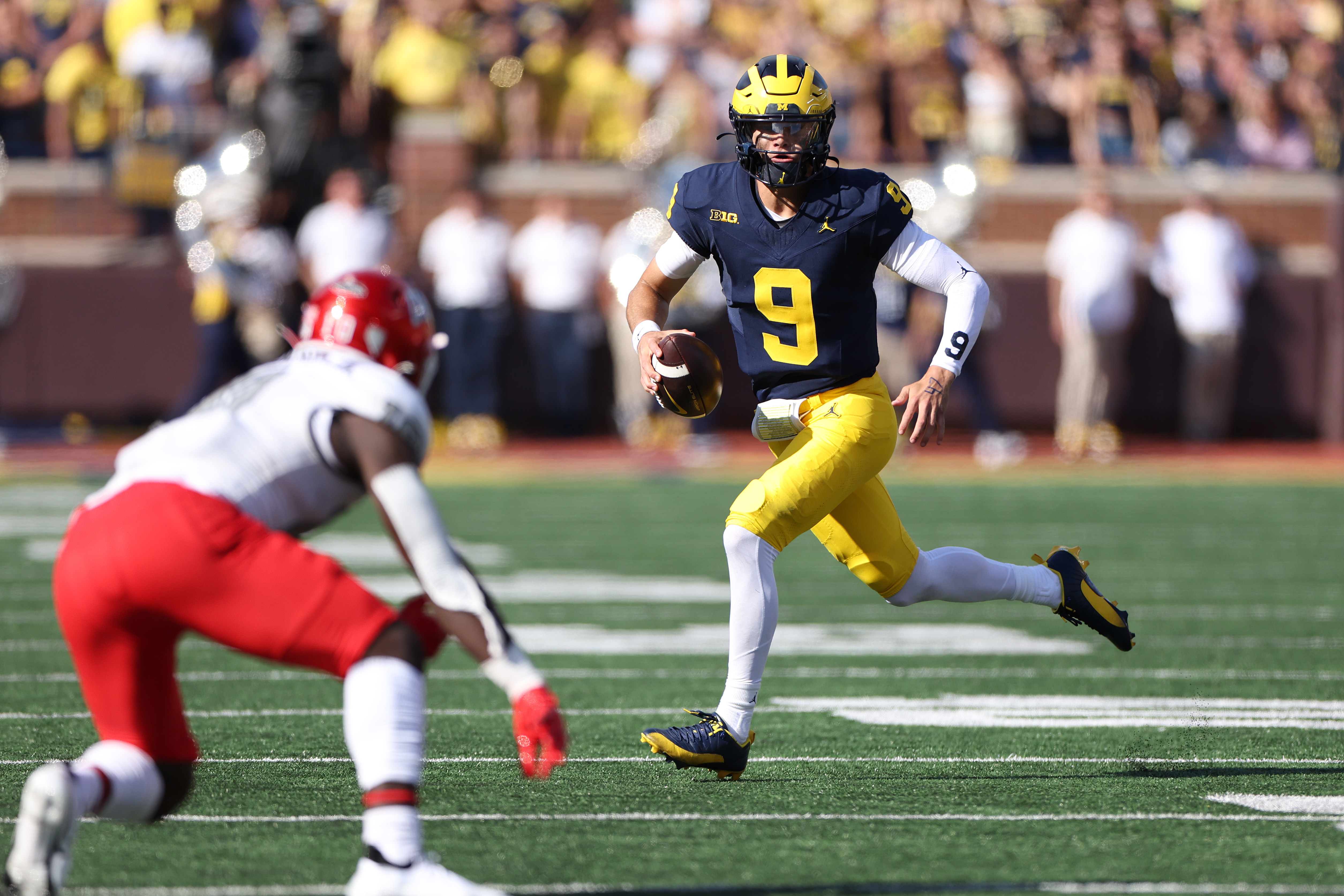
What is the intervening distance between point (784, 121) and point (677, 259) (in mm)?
505

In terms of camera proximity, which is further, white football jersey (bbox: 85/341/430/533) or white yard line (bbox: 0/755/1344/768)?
white yard line (bbox: 0/755/1344/768)

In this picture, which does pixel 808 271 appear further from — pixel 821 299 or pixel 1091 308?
pixel 1091 308

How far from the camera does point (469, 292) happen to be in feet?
49.2

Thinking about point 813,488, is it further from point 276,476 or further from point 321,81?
point 321,81

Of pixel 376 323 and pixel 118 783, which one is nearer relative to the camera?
pixel 118 783

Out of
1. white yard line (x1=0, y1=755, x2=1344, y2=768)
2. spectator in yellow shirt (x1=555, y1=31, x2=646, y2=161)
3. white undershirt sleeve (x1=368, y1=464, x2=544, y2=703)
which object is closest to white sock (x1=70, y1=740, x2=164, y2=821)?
white undershirt sleeve (x1=368, y1=464, x2=544, y2=703)

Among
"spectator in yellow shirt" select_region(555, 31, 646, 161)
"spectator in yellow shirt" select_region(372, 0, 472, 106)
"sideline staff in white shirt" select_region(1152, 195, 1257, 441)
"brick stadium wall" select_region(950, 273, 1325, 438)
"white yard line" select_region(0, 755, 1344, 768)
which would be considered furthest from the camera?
"brick stadium wall" select_region(950, 273, 1325, 438)

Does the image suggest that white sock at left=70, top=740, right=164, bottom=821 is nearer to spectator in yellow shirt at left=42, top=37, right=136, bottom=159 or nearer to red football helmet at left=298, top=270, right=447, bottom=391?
red football helmet at left=298, top=270, right=447, bottom=391

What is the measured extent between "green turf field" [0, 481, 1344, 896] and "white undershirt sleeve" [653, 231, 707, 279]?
1.33m

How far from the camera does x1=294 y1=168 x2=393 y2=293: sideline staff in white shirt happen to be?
1409cm

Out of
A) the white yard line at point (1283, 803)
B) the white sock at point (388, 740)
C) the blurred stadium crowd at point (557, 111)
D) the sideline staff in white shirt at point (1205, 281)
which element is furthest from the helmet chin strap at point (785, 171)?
the sideline staff in white shirt at point (1205, 281)

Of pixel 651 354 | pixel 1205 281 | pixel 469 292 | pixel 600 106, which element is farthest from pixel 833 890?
pixel 600 106

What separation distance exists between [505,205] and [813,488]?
1183 cm

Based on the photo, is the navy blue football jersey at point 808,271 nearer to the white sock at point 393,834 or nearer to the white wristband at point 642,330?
the white wristband at point 642,330
